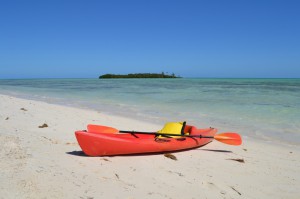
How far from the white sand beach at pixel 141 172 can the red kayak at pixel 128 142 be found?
127mm

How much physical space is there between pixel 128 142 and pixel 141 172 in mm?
787

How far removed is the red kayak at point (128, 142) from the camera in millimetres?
4375

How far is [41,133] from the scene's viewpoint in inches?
231

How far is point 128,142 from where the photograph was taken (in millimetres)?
4641

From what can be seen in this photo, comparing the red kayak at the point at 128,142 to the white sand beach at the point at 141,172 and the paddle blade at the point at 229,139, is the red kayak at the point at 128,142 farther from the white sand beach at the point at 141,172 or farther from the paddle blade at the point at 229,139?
the paddle blade at the point at 229,139

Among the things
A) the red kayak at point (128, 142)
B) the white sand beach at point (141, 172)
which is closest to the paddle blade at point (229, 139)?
the white sand beach at point (141, 172)

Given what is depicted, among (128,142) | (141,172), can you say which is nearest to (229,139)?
(128,142)

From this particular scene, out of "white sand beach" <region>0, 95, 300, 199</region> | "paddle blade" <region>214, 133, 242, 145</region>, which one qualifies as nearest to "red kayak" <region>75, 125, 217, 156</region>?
"white sand beach" <region>0, 95, 300, 199</region>

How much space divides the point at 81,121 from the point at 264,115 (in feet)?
21.1

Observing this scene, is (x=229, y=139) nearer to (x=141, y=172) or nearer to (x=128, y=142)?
(x=128, y=142)

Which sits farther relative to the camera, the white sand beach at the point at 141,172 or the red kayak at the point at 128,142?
the red kayak at the point at 128,142

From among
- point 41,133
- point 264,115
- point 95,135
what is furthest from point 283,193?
point 264,115

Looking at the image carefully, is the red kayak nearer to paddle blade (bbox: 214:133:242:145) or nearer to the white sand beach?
the white sand beach

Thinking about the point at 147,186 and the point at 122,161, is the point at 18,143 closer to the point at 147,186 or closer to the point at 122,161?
the point at 122,161
